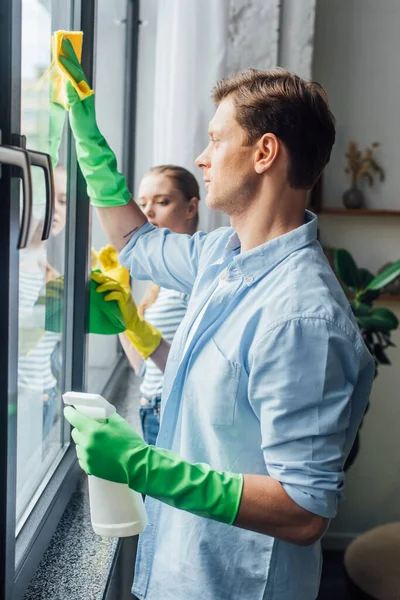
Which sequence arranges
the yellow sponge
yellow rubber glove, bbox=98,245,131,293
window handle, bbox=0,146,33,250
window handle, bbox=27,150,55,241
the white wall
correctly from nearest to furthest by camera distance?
window handle, bbox=0,146,33,250
window handle, bbox=27,150,55,241
the yellow sponge
yellow rubber glove, bbox=98,245,131,293
the white wall

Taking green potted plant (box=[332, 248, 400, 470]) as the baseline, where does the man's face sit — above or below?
above

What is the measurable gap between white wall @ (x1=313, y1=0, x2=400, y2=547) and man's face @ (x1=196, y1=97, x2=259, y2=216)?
1.93 meters

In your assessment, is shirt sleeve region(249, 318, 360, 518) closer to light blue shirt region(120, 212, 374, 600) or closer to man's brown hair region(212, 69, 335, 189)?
light blue shirt region(120, 212, 374, 600)

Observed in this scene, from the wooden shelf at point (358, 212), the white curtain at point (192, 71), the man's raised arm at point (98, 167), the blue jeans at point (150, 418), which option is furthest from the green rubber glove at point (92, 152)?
A: the wooden shelf at point (358, 212)

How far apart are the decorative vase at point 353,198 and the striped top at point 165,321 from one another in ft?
4.47

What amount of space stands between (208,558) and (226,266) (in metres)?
0.47

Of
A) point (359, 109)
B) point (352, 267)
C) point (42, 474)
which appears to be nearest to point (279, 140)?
point (42, 474)

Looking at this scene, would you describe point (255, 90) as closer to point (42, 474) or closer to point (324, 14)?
point (42, 474)

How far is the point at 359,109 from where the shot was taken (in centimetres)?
293

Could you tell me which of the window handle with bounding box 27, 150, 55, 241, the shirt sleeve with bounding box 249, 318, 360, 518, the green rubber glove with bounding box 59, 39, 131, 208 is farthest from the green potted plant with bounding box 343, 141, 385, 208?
the window handle with bounding box 27, 150, 55, 241

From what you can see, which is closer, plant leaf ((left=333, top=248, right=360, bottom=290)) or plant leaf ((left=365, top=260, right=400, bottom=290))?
plant leaf ((left=365, top=260, right=400, bottom=290))

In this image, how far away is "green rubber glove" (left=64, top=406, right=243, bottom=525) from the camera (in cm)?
91

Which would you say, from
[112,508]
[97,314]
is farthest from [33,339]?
[112,508]

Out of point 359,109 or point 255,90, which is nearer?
point 255,90
